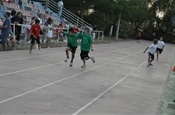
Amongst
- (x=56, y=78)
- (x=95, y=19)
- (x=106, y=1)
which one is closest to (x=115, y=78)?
(x=56, y=78)

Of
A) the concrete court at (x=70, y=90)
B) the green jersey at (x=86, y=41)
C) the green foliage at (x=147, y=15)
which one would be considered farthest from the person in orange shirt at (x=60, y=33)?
the green foliage at (x=147, y=15)

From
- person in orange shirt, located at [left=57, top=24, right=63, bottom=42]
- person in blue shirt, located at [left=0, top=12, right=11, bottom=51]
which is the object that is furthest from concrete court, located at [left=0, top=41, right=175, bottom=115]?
person in orange shirt, located at [left=57, top=24, right=63, bottom=42]

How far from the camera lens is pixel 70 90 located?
955 cm

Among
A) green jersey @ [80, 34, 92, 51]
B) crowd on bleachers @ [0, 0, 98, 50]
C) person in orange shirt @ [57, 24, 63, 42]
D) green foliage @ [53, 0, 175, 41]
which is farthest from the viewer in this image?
green foliage @ [53, 0, 175, 41]

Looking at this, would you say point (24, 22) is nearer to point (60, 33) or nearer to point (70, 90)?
point (60, 33)

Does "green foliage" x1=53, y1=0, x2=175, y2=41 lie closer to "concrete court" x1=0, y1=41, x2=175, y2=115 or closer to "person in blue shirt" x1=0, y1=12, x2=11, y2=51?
"person in blue shirt" x1=0, y1=12, x2=11, y2=51

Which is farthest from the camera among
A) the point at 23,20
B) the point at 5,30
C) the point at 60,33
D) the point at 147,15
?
the point at 147,15

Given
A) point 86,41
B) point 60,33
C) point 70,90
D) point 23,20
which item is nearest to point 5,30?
point 23,20

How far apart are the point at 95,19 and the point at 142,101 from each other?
3293cm

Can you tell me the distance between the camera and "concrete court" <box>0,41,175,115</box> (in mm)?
7656

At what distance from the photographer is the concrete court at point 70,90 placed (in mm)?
7656

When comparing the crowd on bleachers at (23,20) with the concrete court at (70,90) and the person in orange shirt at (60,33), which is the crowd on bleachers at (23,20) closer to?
the person in orange shirt at (60,33)

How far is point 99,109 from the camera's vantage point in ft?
26.1

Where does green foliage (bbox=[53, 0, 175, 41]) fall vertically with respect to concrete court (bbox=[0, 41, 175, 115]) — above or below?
above
